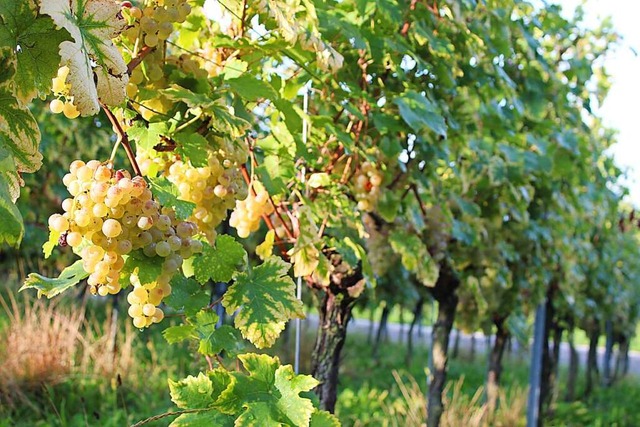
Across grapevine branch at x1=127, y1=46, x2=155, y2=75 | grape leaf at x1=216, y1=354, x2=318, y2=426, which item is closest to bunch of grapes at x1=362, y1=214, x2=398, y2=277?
grape leaf at x1=216, y1=354, x2=318, y2=426

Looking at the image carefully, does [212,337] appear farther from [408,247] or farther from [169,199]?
[408,247]

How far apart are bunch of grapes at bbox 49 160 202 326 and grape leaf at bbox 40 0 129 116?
0.13m

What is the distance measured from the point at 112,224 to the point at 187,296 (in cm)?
36

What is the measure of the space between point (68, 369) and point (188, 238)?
405cm

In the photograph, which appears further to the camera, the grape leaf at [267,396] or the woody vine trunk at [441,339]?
the woody vine trunk at [441,339]

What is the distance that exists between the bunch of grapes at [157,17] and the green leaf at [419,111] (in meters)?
0.89

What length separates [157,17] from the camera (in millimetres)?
1071

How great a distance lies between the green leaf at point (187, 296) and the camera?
1231 mm

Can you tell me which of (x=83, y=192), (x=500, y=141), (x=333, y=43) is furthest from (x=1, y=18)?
(x=500, y=141)

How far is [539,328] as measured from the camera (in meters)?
5.33

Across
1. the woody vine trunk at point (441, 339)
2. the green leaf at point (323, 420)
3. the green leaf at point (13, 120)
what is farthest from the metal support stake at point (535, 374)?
the green leaf at point (13, 120)

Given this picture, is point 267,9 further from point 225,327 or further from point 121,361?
point 121,361

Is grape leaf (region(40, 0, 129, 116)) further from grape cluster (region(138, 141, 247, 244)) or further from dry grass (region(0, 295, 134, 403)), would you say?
dry grass (region(0, 295, 134, 403))

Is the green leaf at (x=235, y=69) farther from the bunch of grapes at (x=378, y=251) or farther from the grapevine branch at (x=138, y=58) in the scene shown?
the bunch of grapes at (x=378, y=251)
